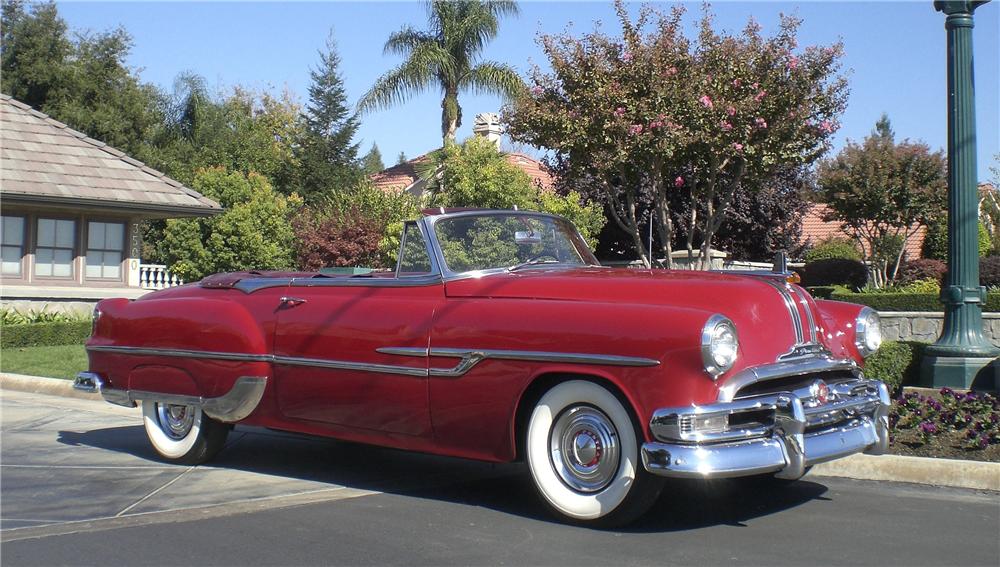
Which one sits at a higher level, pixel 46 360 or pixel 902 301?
pixel 902 301

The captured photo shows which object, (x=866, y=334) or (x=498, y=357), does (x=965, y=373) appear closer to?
(x=866, y=334)

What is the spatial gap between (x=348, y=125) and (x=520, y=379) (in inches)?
1470

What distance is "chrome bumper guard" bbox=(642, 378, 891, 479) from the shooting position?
4621mm

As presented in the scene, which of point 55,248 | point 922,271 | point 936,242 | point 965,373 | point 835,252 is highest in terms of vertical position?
point 936,242

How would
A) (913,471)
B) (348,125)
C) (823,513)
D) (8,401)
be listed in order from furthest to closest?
1. (348,125)
2. (8,401)
3. (913,471)
4. (823,513)

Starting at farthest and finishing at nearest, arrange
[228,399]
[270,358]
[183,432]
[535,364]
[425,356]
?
[183,432] → [228,399] → [270,358] → [425,356] → [535,364]

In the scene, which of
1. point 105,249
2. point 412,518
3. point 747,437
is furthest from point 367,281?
point 105,249

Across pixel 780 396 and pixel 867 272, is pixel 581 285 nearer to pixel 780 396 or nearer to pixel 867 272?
pixel 780 396

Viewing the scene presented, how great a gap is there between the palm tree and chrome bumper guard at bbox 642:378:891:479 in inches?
1030

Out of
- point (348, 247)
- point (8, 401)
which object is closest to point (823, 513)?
point (8, 401)

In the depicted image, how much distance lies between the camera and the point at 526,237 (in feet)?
21.0

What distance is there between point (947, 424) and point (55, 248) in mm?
17363

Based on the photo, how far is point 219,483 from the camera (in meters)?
6.50

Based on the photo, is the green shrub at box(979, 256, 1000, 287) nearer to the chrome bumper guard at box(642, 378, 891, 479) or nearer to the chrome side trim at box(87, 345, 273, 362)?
the chrome bumper guard at box(642, 378, 891, 479)
